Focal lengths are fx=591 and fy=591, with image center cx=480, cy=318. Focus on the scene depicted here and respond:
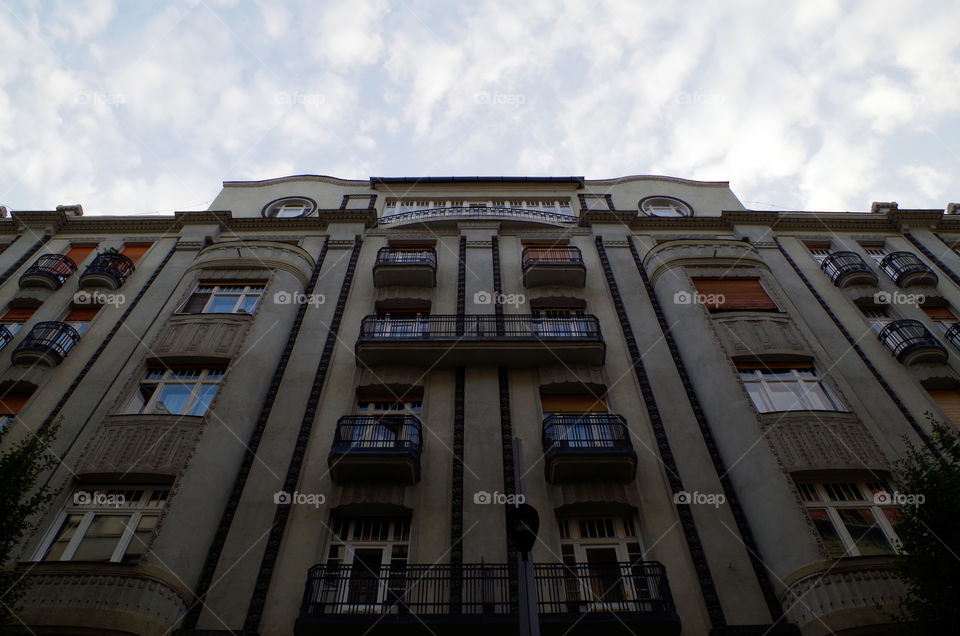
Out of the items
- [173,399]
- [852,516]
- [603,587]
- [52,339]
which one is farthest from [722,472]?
[52,339]

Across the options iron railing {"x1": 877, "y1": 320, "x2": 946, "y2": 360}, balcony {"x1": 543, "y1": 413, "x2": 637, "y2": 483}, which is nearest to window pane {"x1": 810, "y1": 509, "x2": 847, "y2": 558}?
balcony {"x1": 543, "y1": 413, "x2": 637, "y2": 483}

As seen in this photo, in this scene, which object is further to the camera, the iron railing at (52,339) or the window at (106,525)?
the iron railing at (52,339)

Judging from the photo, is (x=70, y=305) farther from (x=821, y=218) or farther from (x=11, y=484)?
(x=821, y=218)

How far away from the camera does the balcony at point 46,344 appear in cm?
1670

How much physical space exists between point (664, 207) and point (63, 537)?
79.0ft

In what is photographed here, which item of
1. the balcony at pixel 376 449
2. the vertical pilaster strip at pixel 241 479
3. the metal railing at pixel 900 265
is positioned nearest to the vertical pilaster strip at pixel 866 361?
the metal railing at pixel 900 265

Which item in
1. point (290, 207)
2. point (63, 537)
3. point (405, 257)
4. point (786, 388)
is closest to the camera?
point (63, 537)

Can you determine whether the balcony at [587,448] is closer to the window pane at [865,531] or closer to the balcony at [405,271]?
the window pane at [865,531]

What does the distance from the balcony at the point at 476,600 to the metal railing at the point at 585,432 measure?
2.73 meters

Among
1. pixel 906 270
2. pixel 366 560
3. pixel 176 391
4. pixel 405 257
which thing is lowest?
pixel 366 560

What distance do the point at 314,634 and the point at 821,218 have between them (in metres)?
23.7

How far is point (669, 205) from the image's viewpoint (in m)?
26.5

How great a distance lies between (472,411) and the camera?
15609 mm

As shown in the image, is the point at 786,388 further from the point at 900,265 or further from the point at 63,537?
the point at 63,537
